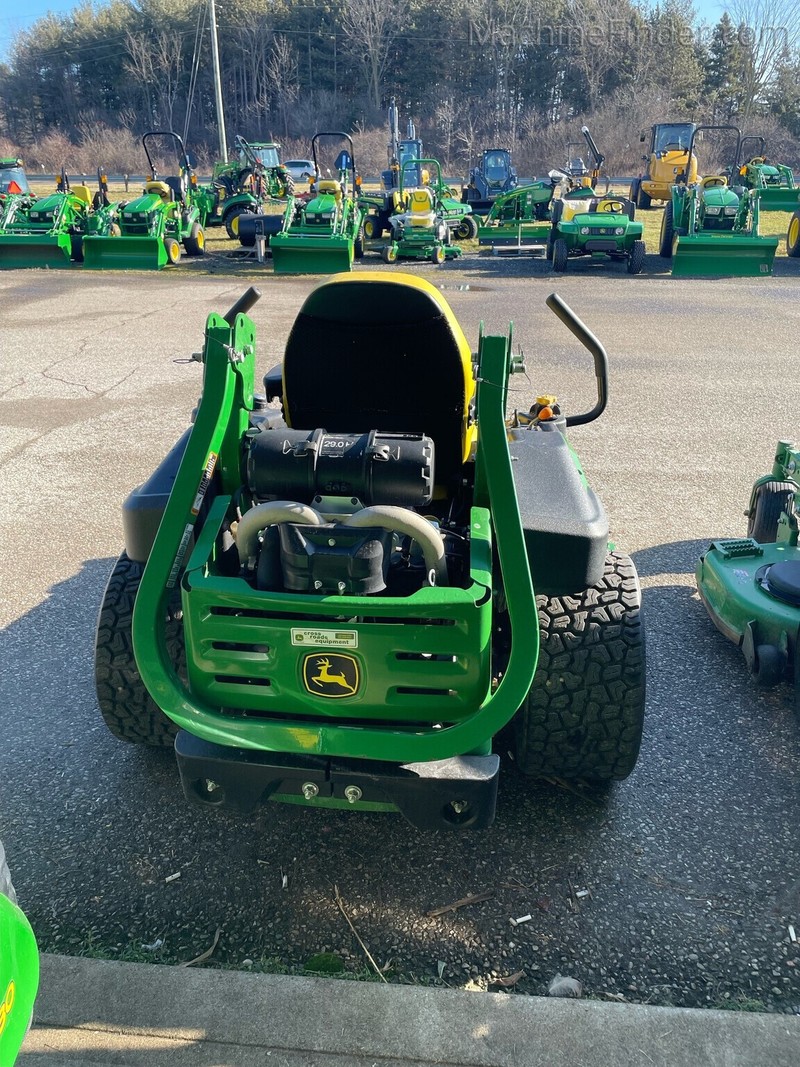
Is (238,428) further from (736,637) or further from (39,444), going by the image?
(39,444)

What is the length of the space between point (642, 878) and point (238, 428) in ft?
6.26

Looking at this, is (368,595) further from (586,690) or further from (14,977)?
(14,977)

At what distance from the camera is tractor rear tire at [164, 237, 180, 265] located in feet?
52.2

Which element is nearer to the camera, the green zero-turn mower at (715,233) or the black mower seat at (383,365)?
the black mower seat at (383,365)

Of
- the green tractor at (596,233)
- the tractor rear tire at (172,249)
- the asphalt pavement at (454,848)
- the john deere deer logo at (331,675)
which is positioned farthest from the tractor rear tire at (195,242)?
the john deere deer logo at (331,675)

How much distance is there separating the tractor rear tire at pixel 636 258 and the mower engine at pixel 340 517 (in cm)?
1347

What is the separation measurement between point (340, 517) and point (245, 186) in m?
19.4

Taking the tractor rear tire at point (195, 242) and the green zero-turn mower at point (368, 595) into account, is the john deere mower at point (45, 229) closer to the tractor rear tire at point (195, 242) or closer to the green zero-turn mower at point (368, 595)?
the tractor rear tire at point (195, 242)

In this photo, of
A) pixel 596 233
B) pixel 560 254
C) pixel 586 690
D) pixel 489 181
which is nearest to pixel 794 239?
pixel 596 233

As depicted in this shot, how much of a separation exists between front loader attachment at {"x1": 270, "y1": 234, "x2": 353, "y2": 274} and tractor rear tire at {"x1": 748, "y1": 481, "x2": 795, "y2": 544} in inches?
462

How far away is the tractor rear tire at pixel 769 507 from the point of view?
13.8 ft

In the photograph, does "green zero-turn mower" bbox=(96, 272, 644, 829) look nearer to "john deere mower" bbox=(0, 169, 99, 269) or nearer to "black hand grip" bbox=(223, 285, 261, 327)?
"black hand grip" bbox=(223, 285, 261, 327)

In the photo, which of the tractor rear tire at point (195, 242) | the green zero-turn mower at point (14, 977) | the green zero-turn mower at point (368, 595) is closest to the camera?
the green zero-turn mower at point (14, 977)

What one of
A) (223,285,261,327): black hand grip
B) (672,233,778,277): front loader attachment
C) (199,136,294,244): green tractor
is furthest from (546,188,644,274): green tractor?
(223,285,261,327): black hand grip
